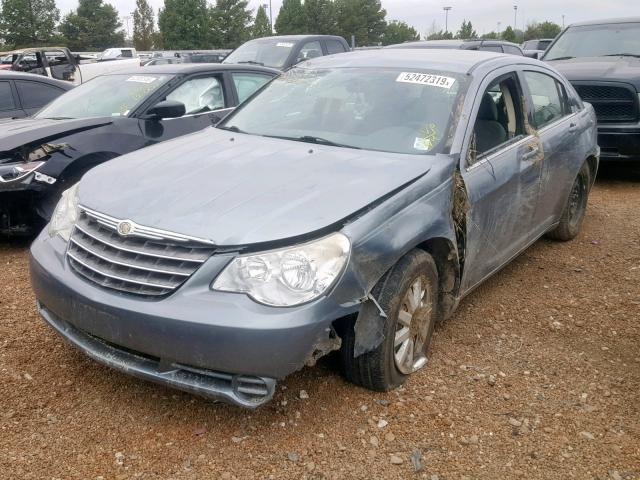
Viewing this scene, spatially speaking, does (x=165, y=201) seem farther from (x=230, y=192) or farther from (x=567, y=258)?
(x=567, y=258)

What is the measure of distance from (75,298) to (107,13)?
231ft

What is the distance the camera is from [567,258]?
5.26 metres

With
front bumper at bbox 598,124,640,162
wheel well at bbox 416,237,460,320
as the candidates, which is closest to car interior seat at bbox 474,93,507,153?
wheel well at bbox 416,237,460,320

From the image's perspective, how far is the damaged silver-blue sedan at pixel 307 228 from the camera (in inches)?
102

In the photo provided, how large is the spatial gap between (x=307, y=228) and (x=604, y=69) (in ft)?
→ 21.5

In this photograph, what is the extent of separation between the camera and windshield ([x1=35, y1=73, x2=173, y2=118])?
5.95m

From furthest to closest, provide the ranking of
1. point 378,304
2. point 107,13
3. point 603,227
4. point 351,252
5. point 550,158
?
point 107,13
point 603,227
point 550,158
point 378,304
point 351,252

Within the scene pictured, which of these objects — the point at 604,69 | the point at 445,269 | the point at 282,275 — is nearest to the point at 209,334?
the point at 282,275

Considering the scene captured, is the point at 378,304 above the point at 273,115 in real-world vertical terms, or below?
below

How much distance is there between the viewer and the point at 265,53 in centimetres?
1180

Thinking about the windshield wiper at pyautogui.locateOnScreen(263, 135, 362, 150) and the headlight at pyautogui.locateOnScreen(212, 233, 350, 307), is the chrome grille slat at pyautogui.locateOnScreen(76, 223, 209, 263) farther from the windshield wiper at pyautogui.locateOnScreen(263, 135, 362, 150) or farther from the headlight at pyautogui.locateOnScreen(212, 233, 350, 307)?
the windshield wiper at pyautogui.locateOnScreen(263, 135, 362, 150)

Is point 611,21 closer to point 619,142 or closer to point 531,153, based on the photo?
point 619,142

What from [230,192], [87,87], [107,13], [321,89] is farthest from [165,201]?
[107,13]

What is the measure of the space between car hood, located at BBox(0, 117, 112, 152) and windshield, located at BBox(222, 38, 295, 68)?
20.5 feet
